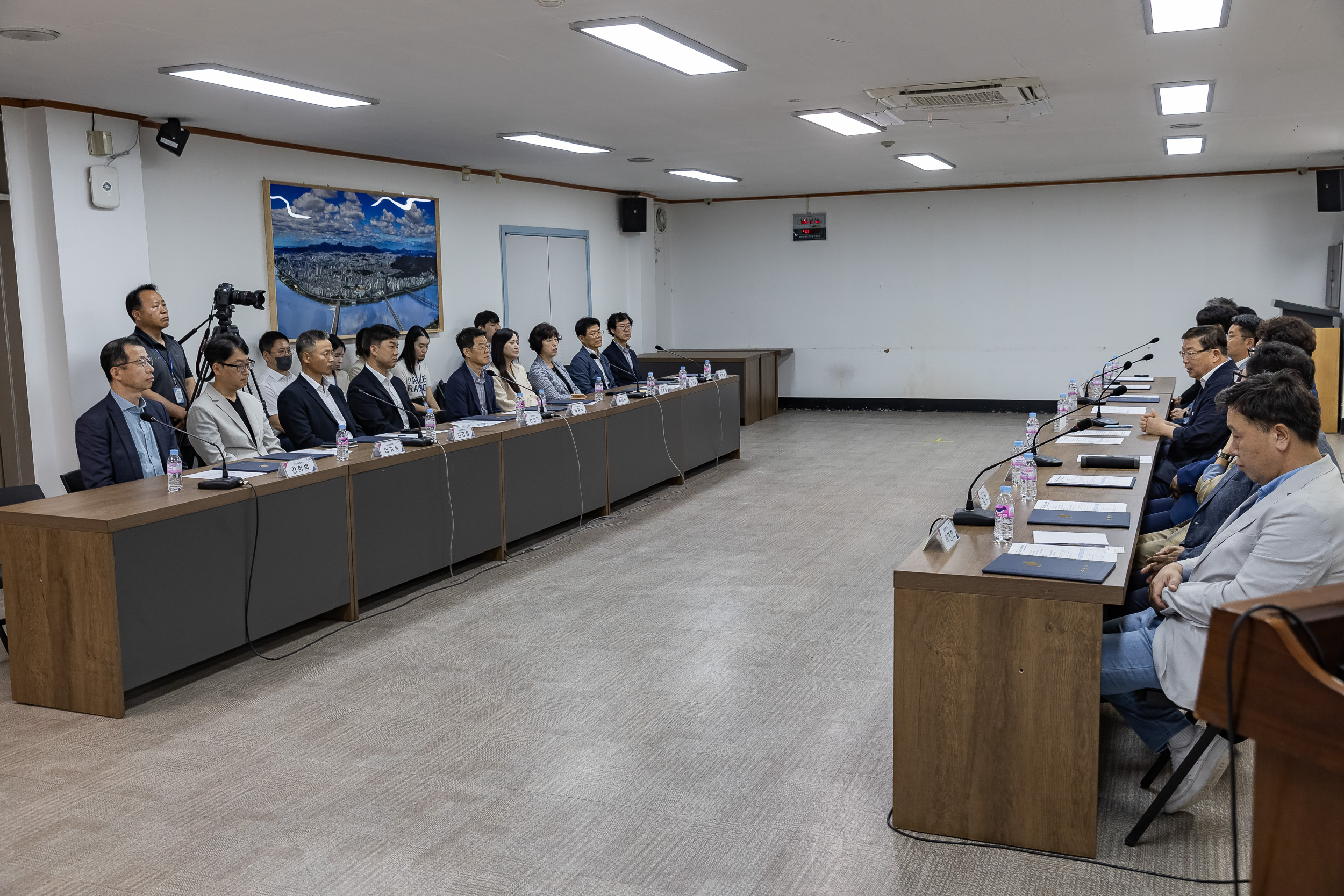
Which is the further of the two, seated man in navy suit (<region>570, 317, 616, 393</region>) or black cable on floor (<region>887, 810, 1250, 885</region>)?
seated man in navy suit (<region>570, 317, 616, 393</region>)

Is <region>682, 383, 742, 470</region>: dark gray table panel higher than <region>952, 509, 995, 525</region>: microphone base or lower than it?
lower

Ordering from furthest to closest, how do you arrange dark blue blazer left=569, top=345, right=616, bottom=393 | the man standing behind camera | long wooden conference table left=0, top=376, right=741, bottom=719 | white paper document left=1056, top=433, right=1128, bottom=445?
dark blue blazer left=569, top=345, right=616, bottom=393
the man standing behind camera
white paper document left=1056, top=433, right=1128, bottom=445
long wooden conference table left=0, top=376, right=741, bottom=719

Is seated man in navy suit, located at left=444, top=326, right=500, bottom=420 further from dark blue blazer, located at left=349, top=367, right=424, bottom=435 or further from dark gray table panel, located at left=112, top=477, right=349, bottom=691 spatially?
dark gray table panel, located at left=112, top=477, right=349, bottom=691

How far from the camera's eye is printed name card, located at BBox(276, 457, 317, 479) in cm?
409

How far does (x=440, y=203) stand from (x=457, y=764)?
20.7ft

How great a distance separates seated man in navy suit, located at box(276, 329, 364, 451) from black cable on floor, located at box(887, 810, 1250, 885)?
11.8 feet

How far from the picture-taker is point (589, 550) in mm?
5660

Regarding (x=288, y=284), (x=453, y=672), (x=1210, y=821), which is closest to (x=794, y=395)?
(x=288, y=284)

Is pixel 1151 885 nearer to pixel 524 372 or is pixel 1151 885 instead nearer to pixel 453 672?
pixel 453 672

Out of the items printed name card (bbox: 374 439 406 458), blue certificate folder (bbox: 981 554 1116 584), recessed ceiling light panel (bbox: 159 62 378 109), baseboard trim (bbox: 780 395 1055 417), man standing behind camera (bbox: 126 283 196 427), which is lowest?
baseboard trim (bbox: 780 395 1055 417)

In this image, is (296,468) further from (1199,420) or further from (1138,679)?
(1199,420)

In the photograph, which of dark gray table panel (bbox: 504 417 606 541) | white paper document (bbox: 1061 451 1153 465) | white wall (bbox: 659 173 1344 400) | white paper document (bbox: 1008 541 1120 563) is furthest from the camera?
white wall (bbox: 659 173 1344 400)

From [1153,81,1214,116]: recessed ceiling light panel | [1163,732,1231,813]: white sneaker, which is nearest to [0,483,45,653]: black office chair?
[1163,732,1231,813]: white sneaker

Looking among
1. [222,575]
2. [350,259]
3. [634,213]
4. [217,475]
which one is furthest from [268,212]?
[634,213]
